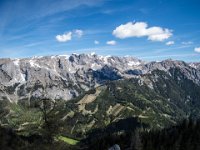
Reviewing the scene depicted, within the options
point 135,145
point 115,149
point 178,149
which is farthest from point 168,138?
point 115,149

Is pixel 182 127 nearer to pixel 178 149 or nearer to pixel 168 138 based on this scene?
pixel 168 138

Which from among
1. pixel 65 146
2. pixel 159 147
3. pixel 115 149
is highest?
pixel 65 146

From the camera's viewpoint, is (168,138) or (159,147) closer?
(159,147)

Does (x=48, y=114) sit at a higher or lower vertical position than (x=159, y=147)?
higher

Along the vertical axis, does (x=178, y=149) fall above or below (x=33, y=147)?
below

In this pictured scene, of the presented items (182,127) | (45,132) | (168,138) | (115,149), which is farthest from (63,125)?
(182,127)

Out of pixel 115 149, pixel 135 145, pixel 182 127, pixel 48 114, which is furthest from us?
pixel 182 127

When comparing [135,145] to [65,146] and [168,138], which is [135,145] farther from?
[65,146]

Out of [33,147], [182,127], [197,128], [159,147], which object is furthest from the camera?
[182,127]

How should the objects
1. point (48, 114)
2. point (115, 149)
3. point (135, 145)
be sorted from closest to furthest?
point (48, 114) < point (115, 149) < point (135, 145)
